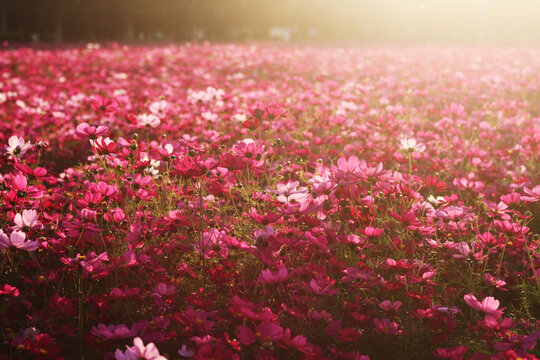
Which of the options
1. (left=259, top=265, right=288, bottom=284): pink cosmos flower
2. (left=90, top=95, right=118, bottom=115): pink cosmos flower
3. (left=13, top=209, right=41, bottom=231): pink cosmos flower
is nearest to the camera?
(left=259, top=265, right=288, bottom=284): pink cosmos flower

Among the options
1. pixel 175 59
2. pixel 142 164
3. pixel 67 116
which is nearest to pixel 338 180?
pixel 142 164

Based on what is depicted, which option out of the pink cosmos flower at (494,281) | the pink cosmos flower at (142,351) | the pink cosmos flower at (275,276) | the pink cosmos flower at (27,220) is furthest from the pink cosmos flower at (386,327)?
the pink cosmos flower at (27,220)

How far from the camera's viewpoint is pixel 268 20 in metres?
40.8

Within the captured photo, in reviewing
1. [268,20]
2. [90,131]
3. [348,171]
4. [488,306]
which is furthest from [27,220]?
[268,20]

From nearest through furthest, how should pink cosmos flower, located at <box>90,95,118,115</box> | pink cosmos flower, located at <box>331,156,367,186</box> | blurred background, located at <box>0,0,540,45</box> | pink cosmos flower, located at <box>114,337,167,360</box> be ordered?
1. pink cosmos flower, located at <box>114,337,167,360</box>
2. pink cosmos flower, located at <box>331,156,367,186</box>
3. pink cosmos flower, located at <box>90,95,118,115</box>
4. blurred background, located at <box>0,0,540,45</box>

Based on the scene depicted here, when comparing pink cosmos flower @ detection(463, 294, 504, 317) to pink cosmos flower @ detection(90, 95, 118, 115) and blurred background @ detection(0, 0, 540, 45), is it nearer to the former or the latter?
pink cosmos flower @ detection(90, 95, 118, 115)

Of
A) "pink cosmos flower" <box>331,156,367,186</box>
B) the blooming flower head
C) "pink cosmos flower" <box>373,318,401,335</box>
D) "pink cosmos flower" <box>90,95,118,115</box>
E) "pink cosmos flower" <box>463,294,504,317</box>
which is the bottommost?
"pink cosmos flower" <box>373,318,401,335</box>

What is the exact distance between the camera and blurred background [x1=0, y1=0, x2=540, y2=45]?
35.8 metres

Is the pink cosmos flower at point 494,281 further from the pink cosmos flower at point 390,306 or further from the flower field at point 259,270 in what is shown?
the pink cosmos flower at point 390,306

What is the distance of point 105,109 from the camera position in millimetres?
2277

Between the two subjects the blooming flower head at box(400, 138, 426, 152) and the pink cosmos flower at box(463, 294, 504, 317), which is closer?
the pink cosmos flower at box(463, 294, 504, 317)

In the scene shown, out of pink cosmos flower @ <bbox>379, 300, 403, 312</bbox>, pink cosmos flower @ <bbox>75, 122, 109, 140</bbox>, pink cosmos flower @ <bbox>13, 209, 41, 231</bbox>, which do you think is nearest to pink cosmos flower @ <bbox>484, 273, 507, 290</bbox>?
pink cosmos flower @ <bbox>379, 300, 403, 312</bbox>

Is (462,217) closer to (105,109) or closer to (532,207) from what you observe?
(532,207)

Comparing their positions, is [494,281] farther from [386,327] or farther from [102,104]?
[102,104]
